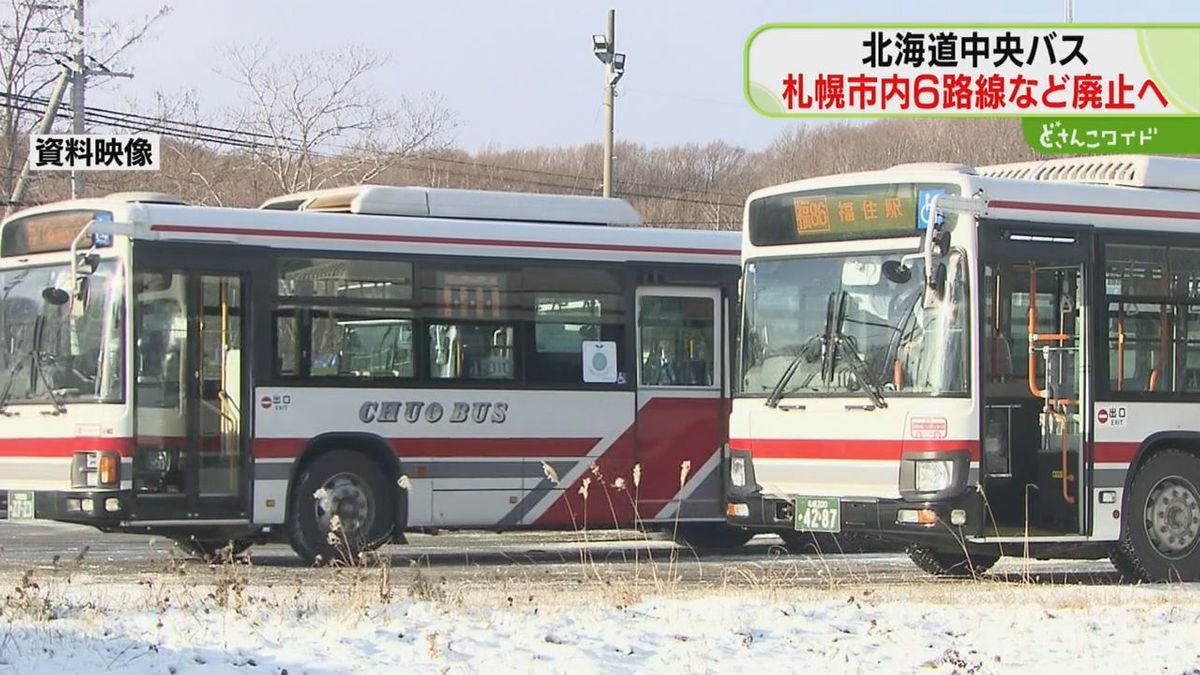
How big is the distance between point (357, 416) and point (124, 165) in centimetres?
2438

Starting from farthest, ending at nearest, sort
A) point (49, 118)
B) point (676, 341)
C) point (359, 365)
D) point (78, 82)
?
point (49, 118)
point (78, 82)
point (676, 341)
point (359, 365)

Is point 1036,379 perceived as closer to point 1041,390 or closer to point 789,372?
point 1041,390

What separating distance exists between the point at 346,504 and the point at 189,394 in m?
1.71

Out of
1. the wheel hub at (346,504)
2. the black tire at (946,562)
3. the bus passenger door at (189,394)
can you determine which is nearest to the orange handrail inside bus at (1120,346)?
the black tire at (946,562)

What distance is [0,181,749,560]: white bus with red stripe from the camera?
15.6 metres

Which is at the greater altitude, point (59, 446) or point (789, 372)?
point (789, 372)

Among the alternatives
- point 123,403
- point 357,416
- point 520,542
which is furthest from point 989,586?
point 520,542

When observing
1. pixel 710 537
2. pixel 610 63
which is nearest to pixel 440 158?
pixel 610 63

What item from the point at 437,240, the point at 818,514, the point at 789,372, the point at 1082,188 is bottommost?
the point at 818,514

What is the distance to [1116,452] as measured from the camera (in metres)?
14.5

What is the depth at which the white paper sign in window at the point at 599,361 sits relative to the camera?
17.7m

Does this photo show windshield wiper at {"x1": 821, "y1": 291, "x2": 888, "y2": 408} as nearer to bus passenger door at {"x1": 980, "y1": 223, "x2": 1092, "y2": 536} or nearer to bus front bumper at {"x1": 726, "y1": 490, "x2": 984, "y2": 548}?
bus front bumper at {"x1": 726, "y1": 490, "x2": 984, "y2": 548}

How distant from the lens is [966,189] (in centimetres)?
1398

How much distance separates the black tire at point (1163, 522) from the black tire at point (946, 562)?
1338 mm
